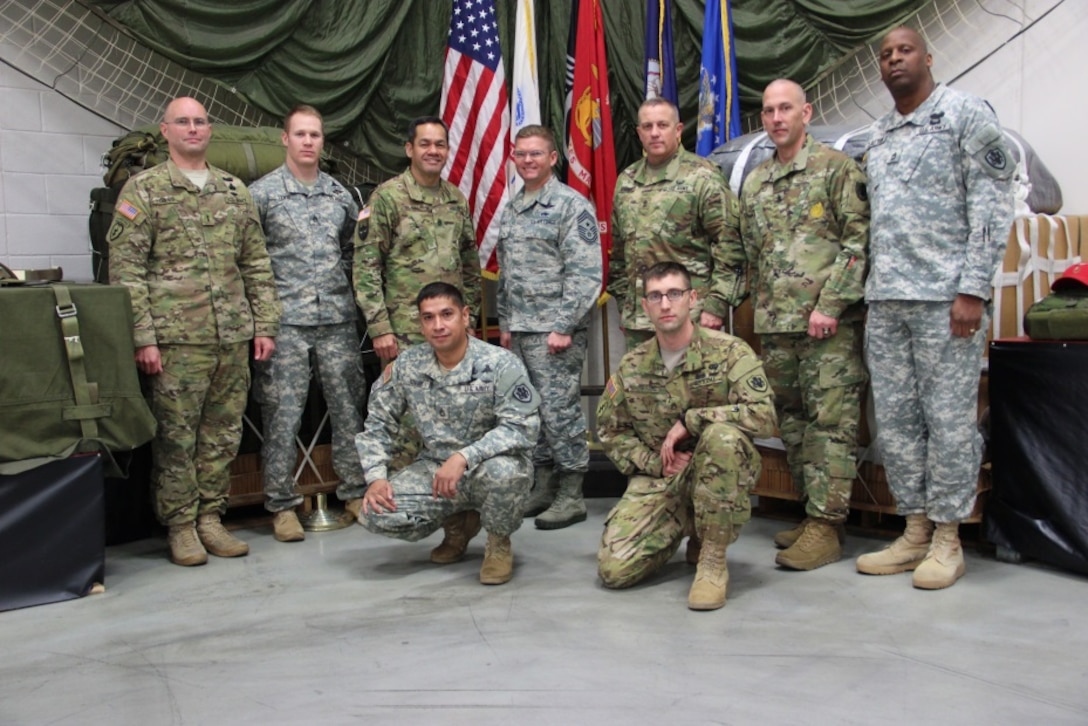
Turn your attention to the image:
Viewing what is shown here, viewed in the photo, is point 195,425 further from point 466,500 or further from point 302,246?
point 466,500

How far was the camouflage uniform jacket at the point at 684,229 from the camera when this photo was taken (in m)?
3.70

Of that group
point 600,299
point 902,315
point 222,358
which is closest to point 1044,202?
point 902,315

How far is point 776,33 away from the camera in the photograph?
477 cm

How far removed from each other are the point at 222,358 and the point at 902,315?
2269mm

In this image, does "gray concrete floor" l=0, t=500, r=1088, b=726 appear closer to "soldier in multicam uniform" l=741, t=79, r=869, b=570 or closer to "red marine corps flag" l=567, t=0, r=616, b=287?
"soldier in multicam uniform" l=741, t=79, r=869, b=570

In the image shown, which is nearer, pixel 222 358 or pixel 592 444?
pixel 222 358

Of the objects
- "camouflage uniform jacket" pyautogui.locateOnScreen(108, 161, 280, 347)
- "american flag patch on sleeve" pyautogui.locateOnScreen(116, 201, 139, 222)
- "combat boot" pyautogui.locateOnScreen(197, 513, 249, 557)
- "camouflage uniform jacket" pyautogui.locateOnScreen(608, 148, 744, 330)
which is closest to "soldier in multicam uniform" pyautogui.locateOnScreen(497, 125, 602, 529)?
"camouflage uniform jacket" pyautogui.locateOnScreen(608, 148, 744, 330)

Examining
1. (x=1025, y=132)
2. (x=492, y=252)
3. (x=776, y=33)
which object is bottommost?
(x=492, y=252)

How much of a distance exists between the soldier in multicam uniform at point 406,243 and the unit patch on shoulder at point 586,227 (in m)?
0.49

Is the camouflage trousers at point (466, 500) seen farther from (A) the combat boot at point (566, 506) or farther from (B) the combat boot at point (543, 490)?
(B) the combat boot at point (543, 490)

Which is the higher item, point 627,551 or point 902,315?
point 902,315

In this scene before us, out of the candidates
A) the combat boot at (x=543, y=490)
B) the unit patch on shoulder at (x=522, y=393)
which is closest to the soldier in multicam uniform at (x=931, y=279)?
the unit patch on shoulder at (x=522, y=393)

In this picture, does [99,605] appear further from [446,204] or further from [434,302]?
[446,204]

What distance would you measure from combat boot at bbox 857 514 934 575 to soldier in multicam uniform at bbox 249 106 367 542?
2013 mm
